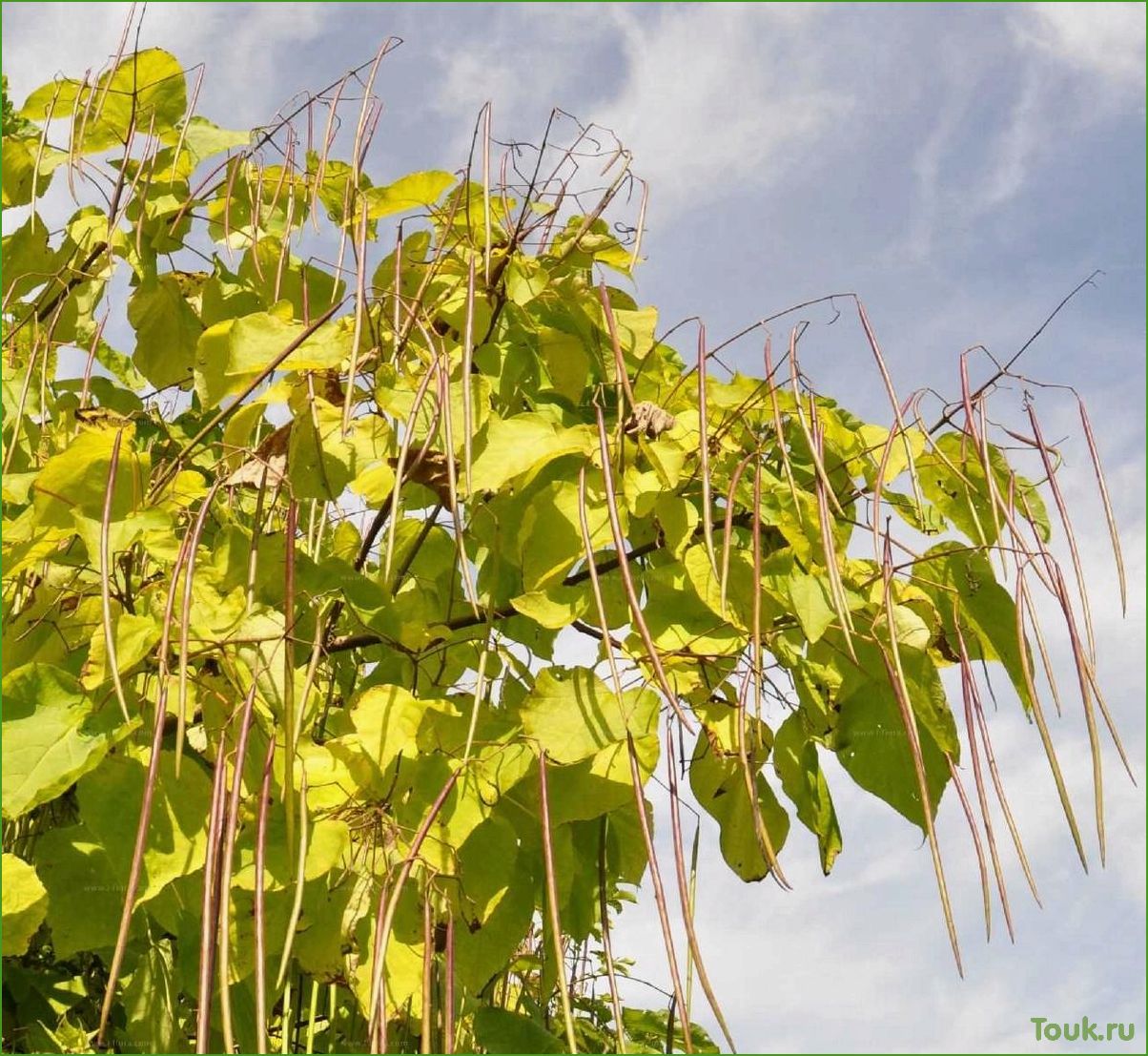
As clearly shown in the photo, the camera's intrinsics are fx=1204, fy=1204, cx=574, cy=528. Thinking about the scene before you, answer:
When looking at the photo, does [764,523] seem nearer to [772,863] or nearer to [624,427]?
[624,427]

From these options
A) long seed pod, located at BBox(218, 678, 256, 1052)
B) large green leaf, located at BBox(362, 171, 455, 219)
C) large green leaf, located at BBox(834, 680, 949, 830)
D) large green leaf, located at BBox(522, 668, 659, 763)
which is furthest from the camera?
large green leaf, located at BBox(362, 171, 455, 219)

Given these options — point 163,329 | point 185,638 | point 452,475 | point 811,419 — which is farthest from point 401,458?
point 163,329

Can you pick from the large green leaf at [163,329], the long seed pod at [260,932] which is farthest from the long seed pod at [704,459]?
the large green leaf at [163,329]

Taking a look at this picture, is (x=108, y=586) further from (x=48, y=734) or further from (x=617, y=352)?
(x=617, y=352)

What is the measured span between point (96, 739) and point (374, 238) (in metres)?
0.63

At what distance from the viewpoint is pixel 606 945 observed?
0.69 meters

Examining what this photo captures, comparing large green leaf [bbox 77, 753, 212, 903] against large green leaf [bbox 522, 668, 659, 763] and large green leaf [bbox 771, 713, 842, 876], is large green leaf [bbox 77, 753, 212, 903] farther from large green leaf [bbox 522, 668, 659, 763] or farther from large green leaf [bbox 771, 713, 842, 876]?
large green leaf [bbox 771, 713, 842, 876]

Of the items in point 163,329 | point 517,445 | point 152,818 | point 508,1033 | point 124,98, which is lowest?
point 508,1033

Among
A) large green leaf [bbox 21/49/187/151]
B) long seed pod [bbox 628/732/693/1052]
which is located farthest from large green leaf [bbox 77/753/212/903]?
large green leaf [bbox 21/49/187/151]

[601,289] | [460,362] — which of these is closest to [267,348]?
[460,362]

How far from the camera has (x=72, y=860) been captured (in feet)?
2.78

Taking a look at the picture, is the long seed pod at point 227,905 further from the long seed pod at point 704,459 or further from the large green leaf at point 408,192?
the large green leaf at point 408,192

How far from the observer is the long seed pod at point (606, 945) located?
0.62 m

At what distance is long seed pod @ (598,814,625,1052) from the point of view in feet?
2.03
